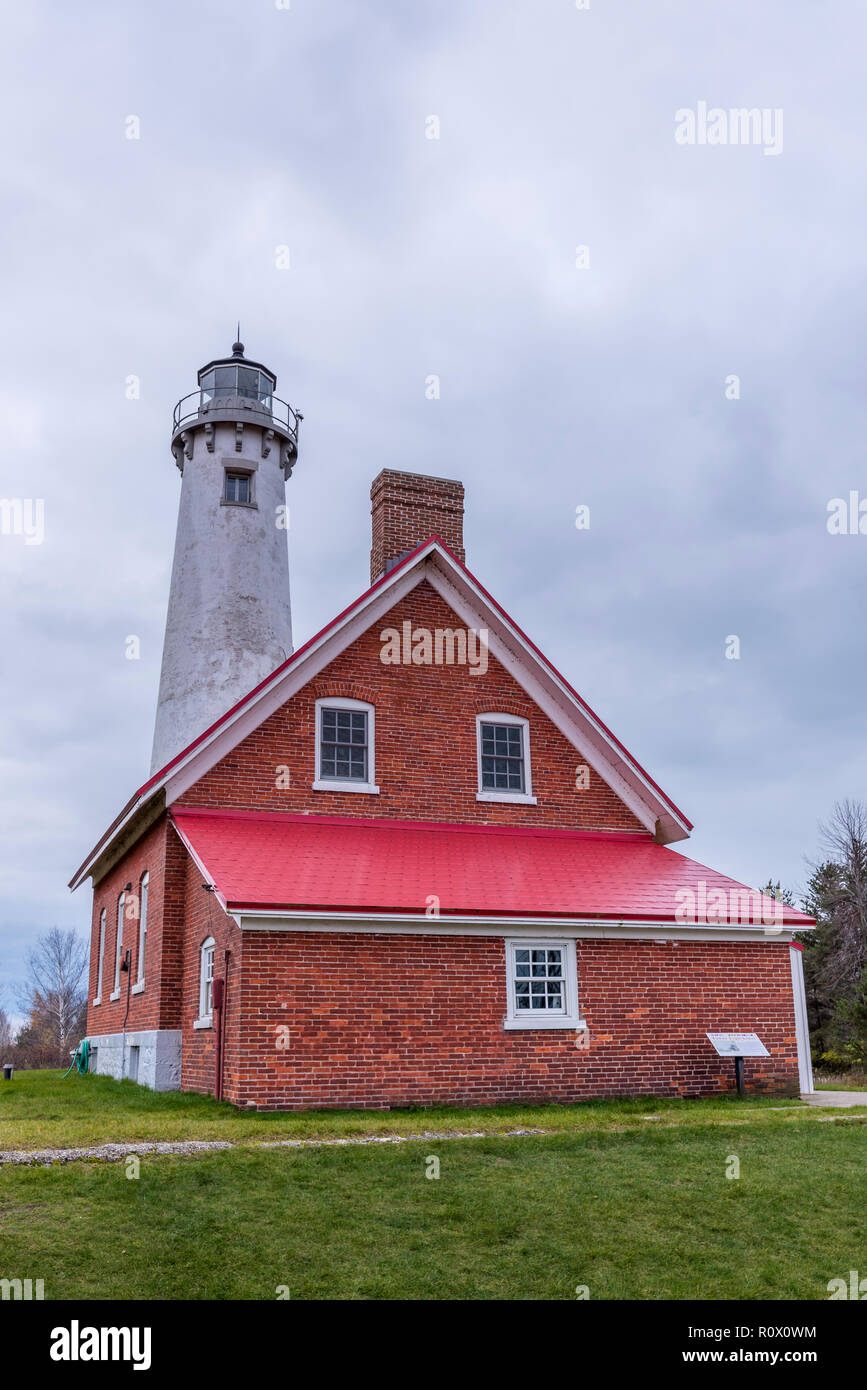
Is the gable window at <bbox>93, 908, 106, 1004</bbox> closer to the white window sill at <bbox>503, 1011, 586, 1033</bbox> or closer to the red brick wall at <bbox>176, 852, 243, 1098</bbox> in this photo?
the red brick wall at <bbox>176, 852, 243, 1098</bbox>

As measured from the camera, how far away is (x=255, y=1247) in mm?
7621

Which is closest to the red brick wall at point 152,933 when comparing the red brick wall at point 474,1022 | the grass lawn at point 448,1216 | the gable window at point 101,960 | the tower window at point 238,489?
the gable window at point 101,960

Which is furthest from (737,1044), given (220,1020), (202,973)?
(202,973)

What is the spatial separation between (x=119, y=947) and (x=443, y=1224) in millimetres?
15796

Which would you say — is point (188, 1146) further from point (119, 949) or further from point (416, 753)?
point (119, 949)

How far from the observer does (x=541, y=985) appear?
16.0 metres

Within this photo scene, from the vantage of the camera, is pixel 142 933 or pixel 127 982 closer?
pixel 142 933

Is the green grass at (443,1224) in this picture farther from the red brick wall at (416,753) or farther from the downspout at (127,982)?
the downspout at (127,982)

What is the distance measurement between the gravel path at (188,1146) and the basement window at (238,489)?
2086 cm

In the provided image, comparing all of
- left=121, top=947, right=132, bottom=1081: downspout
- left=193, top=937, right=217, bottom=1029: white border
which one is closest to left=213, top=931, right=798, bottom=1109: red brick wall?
left=193, top=937, right=217, bottom=1029: white border

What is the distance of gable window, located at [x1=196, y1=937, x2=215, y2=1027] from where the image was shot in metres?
16.1

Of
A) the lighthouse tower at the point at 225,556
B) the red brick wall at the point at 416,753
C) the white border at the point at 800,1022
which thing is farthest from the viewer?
the lighthouse tower at the point at 225,556

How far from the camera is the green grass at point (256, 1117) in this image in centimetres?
1141
